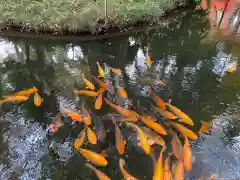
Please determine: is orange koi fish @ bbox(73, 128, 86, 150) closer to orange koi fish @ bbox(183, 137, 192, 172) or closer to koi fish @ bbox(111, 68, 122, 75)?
orange koi fish @ bbox(183, 137, 192, 172)

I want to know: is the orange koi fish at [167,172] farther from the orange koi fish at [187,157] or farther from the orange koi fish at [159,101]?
the orange koi fish at [159,101]

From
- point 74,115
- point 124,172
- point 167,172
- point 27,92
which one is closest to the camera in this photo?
point 167,172

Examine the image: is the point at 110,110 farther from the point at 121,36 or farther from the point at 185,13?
the point at 185,13

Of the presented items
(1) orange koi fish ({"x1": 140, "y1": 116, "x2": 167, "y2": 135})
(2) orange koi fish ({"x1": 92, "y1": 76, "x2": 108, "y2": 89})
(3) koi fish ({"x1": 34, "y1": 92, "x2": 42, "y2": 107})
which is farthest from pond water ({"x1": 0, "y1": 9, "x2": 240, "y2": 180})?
(1) orange koi fish ({"x1": 140, "y1": 116, "x2": 167, "y2": 135})

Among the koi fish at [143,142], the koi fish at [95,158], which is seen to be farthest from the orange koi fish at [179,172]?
the koi fish at [95,158]

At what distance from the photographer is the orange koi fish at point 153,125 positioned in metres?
3.69

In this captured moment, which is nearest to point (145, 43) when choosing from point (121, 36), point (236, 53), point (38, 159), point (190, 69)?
point (121, 36)

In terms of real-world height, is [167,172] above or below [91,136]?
below

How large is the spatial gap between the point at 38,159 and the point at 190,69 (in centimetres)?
301

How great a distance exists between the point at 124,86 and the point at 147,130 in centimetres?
113

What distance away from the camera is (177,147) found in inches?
138

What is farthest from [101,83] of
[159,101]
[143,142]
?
[143,142]

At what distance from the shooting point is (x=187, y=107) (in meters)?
4.26

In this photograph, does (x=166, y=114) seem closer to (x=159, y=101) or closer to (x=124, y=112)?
(x=159, y=101)
